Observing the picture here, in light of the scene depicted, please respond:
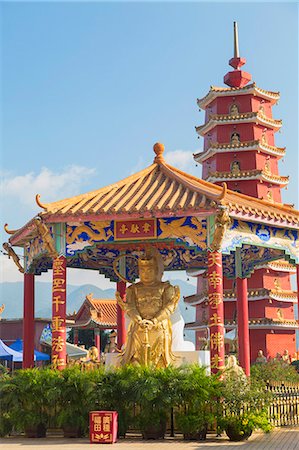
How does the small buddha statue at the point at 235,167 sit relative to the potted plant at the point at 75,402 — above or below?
above

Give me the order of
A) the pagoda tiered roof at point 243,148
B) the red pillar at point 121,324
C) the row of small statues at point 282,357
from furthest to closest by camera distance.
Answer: the pagoda tiered roof at point 243,148 < the row of small statues at point 282,357 < the red pillar at point 121,324

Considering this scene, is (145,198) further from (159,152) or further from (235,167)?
(235,167)

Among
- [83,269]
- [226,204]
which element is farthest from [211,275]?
[83,269]

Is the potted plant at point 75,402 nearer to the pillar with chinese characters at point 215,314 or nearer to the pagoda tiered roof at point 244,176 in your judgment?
the pillar with chinese characters at point 215,314

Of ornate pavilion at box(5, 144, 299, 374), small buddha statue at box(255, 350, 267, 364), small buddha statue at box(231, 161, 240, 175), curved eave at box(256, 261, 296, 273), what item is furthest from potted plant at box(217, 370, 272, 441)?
small buddha statue at box(231, 161, 240, 175)

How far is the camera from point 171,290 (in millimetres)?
16672

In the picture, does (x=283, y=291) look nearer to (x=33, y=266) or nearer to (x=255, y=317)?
(x=255, y=317)

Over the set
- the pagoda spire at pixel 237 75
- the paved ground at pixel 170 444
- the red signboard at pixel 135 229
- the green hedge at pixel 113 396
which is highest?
the pagoda spire at pixel 237 75

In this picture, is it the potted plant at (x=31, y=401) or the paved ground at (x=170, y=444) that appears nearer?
the paved ground at (x=170, y=444)

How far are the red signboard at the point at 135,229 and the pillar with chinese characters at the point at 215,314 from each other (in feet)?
5.01

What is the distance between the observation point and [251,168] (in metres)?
42.3

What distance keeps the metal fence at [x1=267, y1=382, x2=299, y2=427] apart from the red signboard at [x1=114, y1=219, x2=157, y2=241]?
14.6 ft

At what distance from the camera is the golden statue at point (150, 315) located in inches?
623

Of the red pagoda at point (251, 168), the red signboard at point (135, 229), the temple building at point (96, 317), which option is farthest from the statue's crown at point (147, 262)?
the temple building at point (96, 317)
